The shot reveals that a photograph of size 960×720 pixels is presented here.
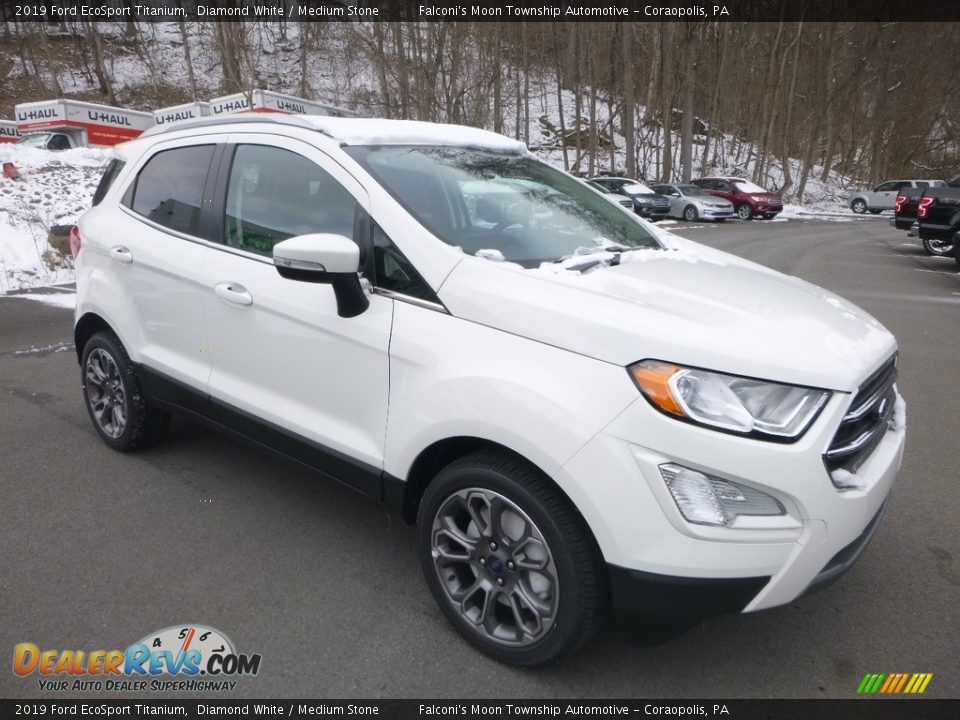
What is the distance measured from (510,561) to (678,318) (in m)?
0.97

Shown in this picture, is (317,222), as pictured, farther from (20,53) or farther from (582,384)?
(20,53)

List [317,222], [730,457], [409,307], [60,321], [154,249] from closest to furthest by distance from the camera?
1. [730,457]
2. [409,307]
3. [317,222]
4. [154,249]
5. [60,321]

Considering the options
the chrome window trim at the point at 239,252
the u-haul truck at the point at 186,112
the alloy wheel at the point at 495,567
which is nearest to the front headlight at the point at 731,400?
the alloy wheel at the point at 495,567

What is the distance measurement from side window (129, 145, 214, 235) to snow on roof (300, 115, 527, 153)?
25.2 inches

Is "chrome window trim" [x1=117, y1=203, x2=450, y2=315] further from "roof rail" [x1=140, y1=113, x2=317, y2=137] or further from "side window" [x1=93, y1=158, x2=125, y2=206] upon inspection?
"roof rail" [x1=140, y1=113, x2=317, y2=137]

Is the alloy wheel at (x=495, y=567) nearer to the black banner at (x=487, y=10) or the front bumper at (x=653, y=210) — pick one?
the front bumper at (x=653, y=210)

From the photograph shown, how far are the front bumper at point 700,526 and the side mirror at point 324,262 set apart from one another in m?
1.04

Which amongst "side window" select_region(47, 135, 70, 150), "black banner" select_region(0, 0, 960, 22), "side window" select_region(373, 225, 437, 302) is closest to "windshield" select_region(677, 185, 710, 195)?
"black banner" select_region(0, 0, 960, 22)

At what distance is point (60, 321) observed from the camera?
759cm

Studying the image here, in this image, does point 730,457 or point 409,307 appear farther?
point 409,307

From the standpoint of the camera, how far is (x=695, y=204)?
25641mm

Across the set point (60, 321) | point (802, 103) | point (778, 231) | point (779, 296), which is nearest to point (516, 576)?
point (779, 296)

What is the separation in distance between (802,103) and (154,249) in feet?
153
